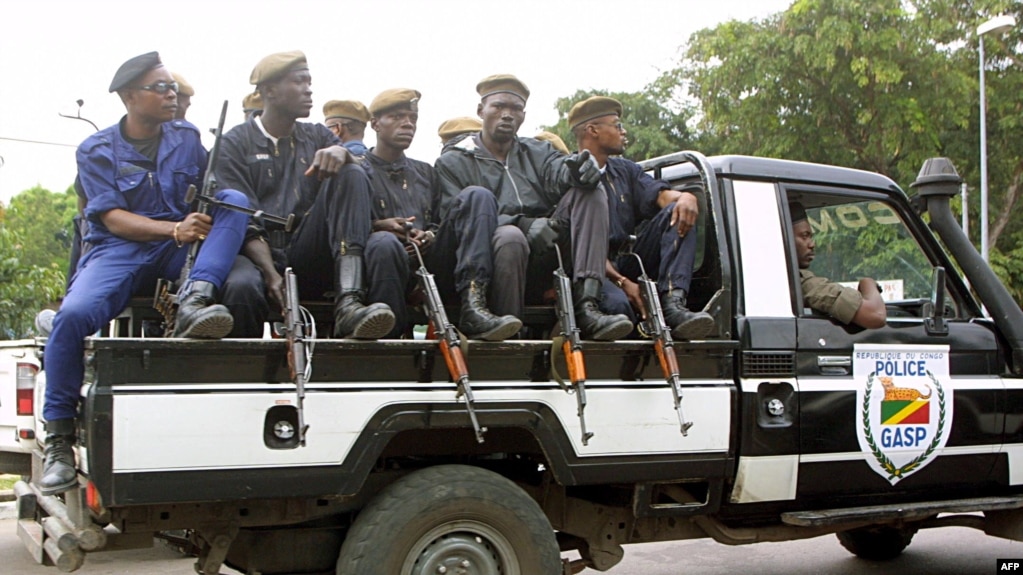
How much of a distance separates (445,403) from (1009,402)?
2954mm

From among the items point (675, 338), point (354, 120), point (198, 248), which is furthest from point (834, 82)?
point (198, 248)

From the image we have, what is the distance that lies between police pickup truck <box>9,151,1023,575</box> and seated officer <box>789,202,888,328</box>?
0.06 m

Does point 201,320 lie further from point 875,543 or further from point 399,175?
point 875,543

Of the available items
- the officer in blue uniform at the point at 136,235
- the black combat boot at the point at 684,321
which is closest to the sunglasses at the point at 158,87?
the officer in blue uniform at the point at 136,235

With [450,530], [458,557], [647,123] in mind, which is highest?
[647,123]

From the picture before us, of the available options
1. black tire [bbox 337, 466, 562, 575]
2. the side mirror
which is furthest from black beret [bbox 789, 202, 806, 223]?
black tire [bbox 337, 466, 562, 575]

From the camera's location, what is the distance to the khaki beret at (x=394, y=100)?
15.5ft

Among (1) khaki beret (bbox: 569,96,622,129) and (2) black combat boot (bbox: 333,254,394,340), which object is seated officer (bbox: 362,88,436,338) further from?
(1) khaki beret (bbox: 569,96,622,129)

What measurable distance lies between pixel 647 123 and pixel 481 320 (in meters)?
22.9

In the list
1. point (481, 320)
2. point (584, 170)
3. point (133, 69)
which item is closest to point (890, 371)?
point (584, 170)

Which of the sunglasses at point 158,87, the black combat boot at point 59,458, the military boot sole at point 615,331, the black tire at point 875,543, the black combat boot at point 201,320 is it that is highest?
the sunglasses at point 158,87

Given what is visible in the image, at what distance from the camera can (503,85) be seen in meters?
4.92

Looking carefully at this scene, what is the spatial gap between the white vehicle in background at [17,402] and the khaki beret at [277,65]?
194 cm

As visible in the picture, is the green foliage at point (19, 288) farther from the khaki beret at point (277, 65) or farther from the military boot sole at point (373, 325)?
the military boot sole at point (373, 325)
